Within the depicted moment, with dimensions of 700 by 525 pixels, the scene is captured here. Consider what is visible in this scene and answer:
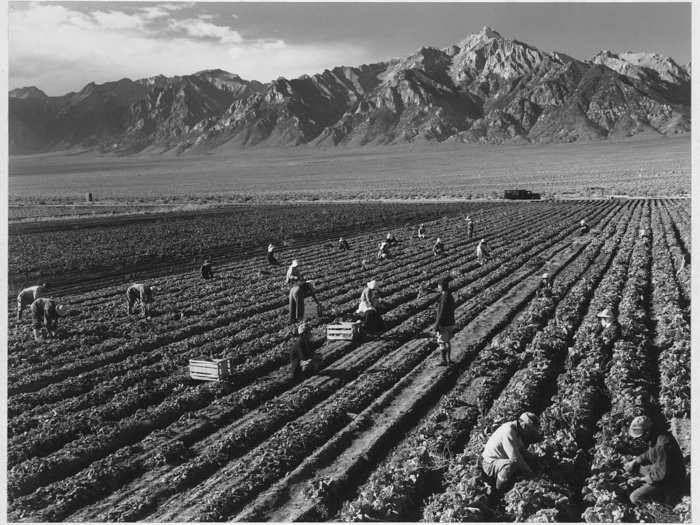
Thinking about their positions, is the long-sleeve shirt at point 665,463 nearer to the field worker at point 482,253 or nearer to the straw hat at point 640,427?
the straw hat at point 640,427

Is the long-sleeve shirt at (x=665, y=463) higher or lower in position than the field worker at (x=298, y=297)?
lower

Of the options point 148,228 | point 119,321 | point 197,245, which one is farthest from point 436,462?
point 148,228

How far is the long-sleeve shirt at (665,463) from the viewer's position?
9.18m

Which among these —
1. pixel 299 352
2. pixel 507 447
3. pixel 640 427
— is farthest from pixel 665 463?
pixel 299 352

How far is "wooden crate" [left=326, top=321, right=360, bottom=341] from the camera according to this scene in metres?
17.8

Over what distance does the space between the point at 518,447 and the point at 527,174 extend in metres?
130

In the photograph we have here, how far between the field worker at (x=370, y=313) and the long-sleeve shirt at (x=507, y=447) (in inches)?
319

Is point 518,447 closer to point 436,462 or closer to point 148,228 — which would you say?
point 436,462

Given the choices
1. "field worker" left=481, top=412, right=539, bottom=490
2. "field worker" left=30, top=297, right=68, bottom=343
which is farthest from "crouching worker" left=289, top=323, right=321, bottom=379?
"field worker" left=30, top=297, right=68, bottom=343

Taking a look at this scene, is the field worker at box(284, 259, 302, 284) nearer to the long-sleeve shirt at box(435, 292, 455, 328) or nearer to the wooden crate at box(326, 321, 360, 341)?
the wooden crate at box(326, 321, 360, 341)

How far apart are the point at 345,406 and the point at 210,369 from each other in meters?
3.57

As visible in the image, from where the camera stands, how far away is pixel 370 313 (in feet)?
59.0

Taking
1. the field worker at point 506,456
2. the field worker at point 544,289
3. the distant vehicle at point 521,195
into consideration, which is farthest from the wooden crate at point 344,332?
Answer: the distant vehicle at point 521,195

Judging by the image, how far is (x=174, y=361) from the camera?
16500 mm
